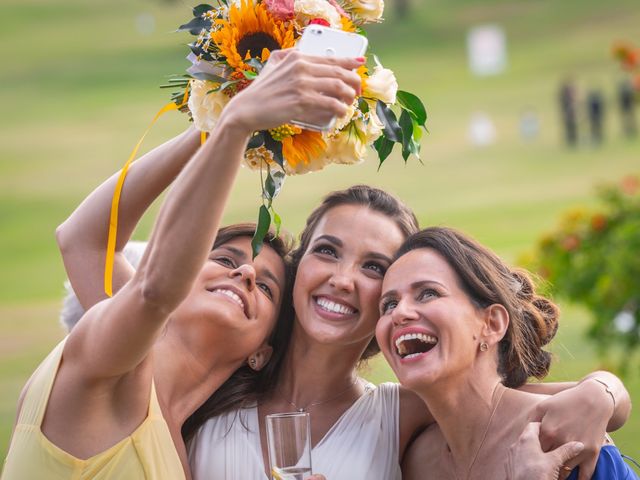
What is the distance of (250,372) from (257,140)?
1.33m

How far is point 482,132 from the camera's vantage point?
23.9 meters

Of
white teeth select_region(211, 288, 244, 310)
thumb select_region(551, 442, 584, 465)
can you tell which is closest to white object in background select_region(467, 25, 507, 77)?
white teeth select_region(211, 288, 244, 310)

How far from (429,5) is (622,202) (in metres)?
23.5

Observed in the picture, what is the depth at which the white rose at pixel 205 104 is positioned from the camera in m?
3.31

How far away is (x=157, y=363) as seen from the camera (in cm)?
392

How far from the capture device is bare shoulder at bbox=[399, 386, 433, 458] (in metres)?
4.19

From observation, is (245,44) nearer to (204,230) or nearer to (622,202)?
(204,230)

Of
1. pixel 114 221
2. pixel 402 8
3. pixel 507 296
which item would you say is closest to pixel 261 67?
pixel 114 221

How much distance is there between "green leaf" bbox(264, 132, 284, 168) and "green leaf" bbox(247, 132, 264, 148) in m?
0.01

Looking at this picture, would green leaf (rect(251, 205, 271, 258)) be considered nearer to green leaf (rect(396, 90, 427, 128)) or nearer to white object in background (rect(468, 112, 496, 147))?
green leaf (rect(396, 90, 427, 128))

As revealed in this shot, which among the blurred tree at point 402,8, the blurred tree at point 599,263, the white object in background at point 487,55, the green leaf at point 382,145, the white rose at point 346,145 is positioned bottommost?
the white object in background at point 487,55

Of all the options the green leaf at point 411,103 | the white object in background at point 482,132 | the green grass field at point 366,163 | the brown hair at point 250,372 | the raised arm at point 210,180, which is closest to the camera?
the raised arm at point 210,180

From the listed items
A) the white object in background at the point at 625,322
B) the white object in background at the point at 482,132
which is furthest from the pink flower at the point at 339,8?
the white object in background at the point at 482,132

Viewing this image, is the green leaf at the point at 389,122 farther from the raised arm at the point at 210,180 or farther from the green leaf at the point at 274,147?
the raised arm at the point at 210,180
